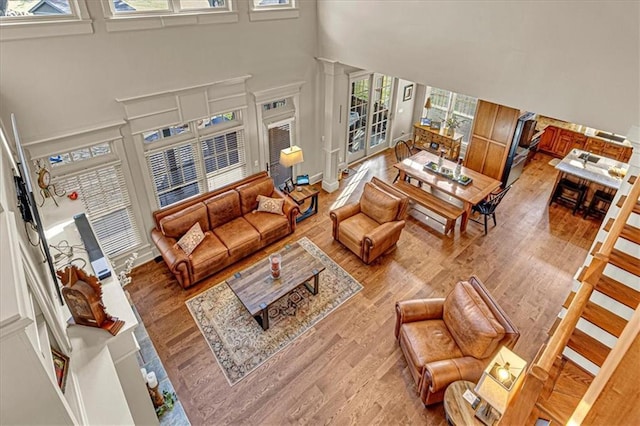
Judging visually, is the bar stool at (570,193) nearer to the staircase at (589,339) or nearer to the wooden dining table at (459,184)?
the wooden dining table at (459,184)

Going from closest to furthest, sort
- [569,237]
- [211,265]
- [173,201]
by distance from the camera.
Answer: [211,265], [173,201], [569,237]

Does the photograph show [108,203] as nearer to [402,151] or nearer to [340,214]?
[340,214]

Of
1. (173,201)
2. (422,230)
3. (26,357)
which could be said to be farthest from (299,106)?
(26,357)

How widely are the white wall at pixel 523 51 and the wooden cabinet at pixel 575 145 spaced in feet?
19.6

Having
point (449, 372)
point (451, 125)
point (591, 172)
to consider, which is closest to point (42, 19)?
point (449, 372)

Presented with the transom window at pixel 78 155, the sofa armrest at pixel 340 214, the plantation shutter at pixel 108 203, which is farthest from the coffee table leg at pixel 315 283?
the transom window at pixel 78 155

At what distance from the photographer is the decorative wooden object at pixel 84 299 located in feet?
8.88

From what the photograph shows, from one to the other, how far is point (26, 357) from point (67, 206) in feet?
11.3

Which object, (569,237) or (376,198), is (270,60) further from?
(569,237)

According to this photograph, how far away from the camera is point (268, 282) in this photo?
5.00 metres

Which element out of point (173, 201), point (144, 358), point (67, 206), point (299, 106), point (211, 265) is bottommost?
point (144, 358)

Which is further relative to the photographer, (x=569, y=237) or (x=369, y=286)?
(x=569, y=237)

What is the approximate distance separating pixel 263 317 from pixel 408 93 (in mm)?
7421

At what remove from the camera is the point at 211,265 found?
219 inches
